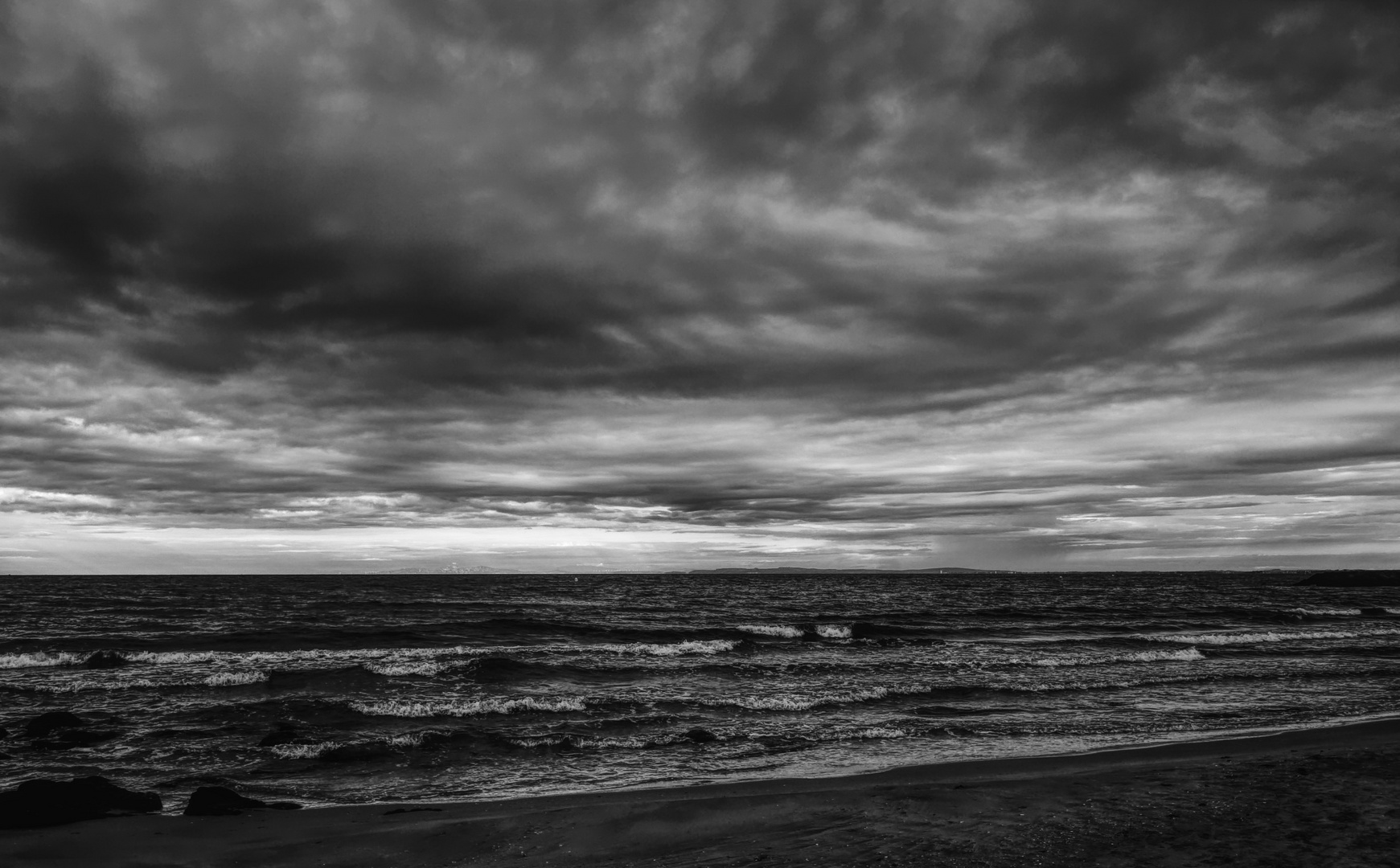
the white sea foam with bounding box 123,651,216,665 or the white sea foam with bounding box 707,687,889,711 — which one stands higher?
the white sea foam with bounding box 123,651,216,665

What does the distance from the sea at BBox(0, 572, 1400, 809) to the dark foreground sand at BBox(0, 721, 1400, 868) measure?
2.04 m

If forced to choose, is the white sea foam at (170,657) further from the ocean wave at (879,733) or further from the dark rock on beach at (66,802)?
the ocean wave at (879,733)

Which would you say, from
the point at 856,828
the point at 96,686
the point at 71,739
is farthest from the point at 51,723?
the point at 856,828

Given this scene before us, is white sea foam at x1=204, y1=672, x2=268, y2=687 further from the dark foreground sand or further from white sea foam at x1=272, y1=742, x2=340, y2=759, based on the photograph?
the dark foreground sand

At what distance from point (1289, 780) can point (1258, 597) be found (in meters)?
95.8

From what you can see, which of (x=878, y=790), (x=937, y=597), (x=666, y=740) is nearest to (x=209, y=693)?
(x=666, y=740)

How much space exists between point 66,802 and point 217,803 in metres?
2.05

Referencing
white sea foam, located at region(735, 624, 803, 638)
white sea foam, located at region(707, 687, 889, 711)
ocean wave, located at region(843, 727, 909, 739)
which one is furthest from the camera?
white sea foam, located at region(735, 624, 803, 638)

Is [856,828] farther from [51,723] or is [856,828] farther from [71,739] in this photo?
[51,723]

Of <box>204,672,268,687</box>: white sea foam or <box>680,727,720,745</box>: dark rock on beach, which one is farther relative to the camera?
<box>204,672,268,687</box>: white sea foam

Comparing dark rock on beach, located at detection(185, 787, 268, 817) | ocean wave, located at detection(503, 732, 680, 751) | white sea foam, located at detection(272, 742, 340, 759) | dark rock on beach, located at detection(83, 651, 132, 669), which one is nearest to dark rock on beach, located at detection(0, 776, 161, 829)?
dark rock on beach, located at detection(185, 787, 268, 817)

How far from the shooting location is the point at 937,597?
88.6 meters

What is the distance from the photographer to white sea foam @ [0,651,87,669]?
3008 centimetres

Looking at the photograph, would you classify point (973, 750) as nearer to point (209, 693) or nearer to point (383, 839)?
point (383, 839)
